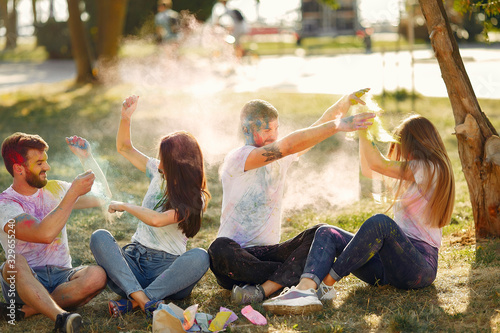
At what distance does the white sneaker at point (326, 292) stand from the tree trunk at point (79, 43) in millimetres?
11860

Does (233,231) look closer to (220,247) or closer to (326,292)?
(220,247)

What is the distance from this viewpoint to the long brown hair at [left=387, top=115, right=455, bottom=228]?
11.4 feet

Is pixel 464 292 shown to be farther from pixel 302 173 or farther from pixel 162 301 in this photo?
pixel 302 173

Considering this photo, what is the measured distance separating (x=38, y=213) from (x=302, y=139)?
148 centimetres

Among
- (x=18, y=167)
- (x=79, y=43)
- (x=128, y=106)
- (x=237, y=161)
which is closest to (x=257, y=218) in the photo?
(x=237, y=161)

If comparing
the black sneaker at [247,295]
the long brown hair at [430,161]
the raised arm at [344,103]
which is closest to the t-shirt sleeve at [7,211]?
the black sneaker at [247,295]

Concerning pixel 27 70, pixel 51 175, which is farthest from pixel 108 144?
pixel 27 70

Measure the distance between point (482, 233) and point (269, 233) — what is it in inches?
69.4

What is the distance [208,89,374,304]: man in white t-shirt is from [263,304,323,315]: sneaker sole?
20cm

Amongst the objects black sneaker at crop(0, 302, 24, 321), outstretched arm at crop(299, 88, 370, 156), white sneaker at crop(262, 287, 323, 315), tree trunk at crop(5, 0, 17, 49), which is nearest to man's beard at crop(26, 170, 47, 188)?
black sneaker at crop(0, 302, 24, 321)

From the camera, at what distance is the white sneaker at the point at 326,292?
3447mm

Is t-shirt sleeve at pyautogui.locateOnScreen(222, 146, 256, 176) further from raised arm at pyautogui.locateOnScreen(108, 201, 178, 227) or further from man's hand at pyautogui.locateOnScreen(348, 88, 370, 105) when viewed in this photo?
man's hand at pyautogui.locateOnScreen(348, 88, 370, 105)

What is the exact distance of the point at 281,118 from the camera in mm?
9688

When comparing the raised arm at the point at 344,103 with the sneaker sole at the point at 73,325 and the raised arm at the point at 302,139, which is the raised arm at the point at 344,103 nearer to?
the raised arm at the point at 302,139
